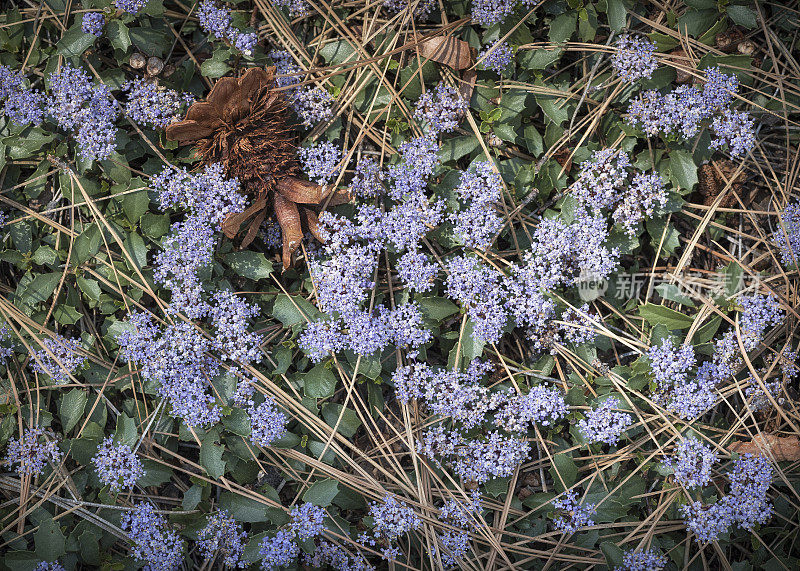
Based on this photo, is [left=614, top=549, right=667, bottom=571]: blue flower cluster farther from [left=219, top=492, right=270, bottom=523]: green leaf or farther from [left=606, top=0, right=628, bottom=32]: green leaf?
[left=606, top=0, right=628, bottom=32]: green leaf

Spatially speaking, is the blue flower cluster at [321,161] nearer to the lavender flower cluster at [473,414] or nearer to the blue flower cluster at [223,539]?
the lavender flower cluster at [473,414]

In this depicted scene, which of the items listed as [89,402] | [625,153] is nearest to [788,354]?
[625,153]

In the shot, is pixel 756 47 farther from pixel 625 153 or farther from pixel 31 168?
pixel 31 168

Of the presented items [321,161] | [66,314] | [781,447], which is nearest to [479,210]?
[321,161]

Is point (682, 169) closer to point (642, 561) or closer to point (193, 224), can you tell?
point (642, 561)

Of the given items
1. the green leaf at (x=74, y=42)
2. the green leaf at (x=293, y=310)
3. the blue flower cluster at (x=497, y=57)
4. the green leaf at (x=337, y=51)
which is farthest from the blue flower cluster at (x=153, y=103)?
the blue flower cluster at (x=497, y=57)

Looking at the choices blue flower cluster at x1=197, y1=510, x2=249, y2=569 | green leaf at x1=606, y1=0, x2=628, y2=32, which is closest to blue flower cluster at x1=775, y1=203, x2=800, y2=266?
green leaf at x1=606, y1=0, x2=628, y2=32

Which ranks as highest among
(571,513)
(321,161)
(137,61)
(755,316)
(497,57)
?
(137,61)
